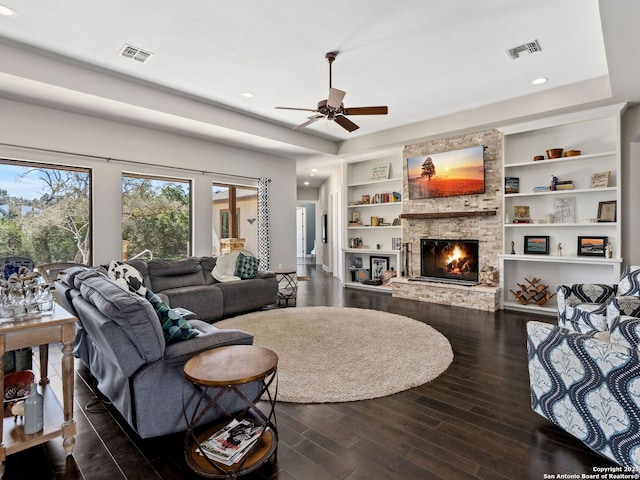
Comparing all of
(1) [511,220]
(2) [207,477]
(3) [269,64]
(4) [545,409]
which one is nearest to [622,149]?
(1) [511,220]

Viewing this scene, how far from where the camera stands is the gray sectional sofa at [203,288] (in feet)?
15.2

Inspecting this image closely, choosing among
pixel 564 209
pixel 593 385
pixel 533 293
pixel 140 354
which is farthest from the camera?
pixel 533 293

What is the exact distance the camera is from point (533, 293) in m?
5.38

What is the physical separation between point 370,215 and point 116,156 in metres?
5.08

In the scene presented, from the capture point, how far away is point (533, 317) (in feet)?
16.4

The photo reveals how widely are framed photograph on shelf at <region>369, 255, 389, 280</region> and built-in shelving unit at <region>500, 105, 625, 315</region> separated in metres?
2.43

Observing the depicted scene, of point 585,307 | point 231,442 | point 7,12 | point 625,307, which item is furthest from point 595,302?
point 7,12

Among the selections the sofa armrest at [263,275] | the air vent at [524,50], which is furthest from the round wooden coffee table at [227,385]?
the air vent at [524,50]

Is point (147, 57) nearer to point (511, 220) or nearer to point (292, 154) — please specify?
point (292, 154)

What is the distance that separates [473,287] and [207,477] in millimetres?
4966

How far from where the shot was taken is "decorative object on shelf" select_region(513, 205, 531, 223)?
5.48 meters

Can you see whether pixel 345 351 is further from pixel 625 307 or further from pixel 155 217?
pixel 155 217

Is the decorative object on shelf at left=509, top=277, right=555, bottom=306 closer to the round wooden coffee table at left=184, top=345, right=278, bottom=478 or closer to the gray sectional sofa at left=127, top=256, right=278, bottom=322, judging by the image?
the gray sectional sofa at left=127, top=256, right=278, bottom=322

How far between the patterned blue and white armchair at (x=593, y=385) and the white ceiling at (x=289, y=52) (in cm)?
248
